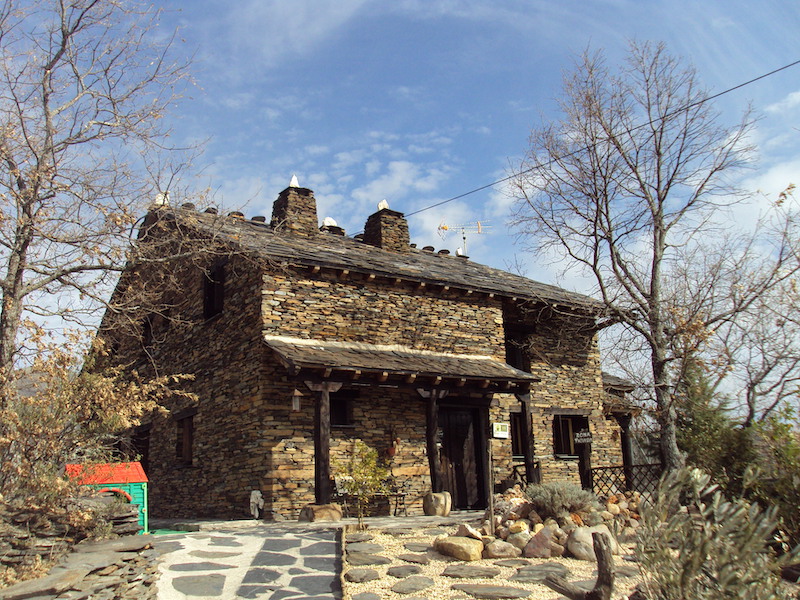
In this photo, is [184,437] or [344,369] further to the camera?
[184,437]

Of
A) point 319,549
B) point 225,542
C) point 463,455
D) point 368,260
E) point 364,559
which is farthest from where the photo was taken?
point 368,260

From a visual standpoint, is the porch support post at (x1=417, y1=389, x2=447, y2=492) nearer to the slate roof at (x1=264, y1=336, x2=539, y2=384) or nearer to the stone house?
the stone house

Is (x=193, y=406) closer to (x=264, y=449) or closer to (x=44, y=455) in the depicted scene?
(x=264, y=449)

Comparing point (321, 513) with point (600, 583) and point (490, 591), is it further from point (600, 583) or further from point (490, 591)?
point (600, 583)

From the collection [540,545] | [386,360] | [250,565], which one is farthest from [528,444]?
[250,565]

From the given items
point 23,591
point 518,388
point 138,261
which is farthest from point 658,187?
point 23,591

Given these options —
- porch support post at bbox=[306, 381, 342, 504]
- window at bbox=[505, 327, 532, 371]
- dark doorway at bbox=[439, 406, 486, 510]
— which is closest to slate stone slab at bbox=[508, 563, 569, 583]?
porch support post at bbox=[306, 381, 342, 504]

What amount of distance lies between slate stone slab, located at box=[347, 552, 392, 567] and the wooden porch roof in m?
3.94

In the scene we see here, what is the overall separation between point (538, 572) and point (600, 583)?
101 inches

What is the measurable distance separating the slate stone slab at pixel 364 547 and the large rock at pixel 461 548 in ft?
2.53

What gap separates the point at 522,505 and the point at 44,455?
6.41m

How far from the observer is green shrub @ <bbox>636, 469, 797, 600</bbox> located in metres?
3.83

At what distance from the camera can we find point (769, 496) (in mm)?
8164

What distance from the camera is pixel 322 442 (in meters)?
11.7
